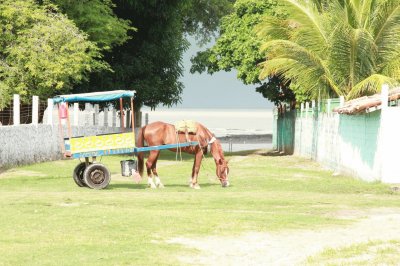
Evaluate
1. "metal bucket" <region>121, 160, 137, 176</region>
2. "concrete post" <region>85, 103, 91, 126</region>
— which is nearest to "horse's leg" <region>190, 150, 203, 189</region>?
"metal bucket" <region>121, 160, 137, 176</region>

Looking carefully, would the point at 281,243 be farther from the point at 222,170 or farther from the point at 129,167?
the point at 222,170

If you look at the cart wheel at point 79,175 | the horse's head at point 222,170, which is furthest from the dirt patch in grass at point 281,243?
the cart wheel at point 79,175

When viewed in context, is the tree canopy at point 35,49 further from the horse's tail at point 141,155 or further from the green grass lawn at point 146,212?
the horse's tail at point 141,155

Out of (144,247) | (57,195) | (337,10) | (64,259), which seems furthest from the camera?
(337,10)

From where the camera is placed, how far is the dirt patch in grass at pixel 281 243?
510 inches

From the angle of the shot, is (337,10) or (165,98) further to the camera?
(165,98)

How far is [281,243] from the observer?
47.1ft

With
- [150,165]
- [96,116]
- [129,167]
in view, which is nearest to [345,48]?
[150,165]

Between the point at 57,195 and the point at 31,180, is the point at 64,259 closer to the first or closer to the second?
the point at 57,195

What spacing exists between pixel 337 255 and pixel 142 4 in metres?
41.1

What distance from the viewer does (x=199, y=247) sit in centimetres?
1386

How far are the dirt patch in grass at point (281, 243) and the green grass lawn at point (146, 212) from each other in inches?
16.7

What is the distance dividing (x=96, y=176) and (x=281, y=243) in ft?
36.4

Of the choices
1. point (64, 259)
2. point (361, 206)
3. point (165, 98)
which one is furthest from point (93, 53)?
point (64, 259)
